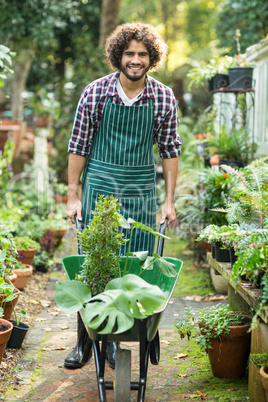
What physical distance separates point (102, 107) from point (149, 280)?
110 centimetres

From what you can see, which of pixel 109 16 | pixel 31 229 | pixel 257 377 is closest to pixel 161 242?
pixel 257 377

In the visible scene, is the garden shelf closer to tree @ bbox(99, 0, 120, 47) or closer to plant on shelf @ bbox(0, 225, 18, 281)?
plant on shelf @ bbox(0, 225, 18, 281)

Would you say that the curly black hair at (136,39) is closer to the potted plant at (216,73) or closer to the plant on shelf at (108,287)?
the plant on shelf at (108,287)

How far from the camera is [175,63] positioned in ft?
95.7

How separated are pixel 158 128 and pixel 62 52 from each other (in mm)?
10426

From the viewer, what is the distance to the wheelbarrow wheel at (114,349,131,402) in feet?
7.50

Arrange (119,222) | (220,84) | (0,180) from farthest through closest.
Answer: (0,180) < (220,84) < (119,222)

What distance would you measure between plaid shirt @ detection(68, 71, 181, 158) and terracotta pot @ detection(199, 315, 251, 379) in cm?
116

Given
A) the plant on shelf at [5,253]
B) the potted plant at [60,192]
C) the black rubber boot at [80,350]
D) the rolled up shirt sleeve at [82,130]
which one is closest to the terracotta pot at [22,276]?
the plant on shelf at [5,253]

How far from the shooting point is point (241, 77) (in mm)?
5176

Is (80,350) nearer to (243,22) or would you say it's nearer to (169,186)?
(169,186)

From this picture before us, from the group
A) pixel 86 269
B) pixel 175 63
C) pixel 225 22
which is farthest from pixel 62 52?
pixel 175 63

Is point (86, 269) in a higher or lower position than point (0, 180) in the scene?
Result: lower

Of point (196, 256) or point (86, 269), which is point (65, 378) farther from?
point (196, 256)
